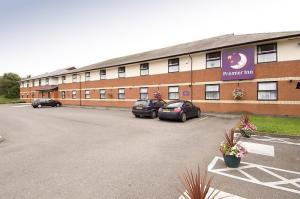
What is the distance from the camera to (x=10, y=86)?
69.2 meters

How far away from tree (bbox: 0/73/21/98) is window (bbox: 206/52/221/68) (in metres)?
66.8

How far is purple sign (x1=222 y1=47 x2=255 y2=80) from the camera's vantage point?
1744cm

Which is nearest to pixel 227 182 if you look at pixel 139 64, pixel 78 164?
pixel 78 164

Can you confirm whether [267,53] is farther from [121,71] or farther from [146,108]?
[121,71]

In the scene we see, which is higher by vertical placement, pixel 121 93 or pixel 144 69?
pixel 144 69

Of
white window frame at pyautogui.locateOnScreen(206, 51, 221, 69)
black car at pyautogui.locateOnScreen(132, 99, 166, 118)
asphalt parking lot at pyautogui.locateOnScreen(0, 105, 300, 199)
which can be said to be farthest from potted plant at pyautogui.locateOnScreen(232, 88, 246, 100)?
asphalt parking lot at pyautogui.locateOnScreen(0, 105, 300, 199)

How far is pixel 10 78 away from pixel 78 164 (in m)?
77.1

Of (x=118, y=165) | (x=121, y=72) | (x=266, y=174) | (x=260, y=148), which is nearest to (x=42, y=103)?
(x=121, y=72)

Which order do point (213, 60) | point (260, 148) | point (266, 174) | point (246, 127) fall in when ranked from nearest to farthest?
point (266, 174) → point (260, 148) → point (246, 127) → point (213, 60)

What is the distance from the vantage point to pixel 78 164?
19.9ft

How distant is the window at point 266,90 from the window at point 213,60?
13.0 feet

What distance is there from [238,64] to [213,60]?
242 cm

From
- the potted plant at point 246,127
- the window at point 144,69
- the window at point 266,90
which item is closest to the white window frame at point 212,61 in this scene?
the window at point 266,90

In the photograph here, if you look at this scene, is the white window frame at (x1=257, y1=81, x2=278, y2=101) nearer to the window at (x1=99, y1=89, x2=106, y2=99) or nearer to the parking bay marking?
the parking bay marking
